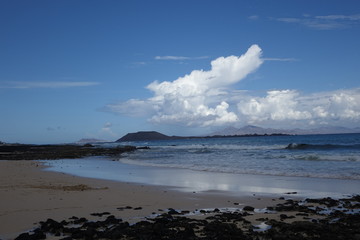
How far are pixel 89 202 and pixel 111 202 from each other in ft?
2.27

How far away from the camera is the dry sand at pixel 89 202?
851 cm

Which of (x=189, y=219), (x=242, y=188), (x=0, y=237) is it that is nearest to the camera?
(x=0, y=237)

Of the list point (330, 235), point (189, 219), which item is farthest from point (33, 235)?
point (330, 235)

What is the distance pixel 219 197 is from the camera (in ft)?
38.4

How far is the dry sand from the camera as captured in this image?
8.51 metres

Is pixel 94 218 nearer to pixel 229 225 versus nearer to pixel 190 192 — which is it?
pixel 229 225

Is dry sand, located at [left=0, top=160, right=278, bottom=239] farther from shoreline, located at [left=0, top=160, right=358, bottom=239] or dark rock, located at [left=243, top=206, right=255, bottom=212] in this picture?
dark rock, located at [left=243, top=206, right=255, bottom=212]

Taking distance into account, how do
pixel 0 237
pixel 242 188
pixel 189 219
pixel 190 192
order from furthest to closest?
pixel 242 188, pixel 190 192, pixel 189 219, pixel 0 237

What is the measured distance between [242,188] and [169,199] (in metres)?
3.82

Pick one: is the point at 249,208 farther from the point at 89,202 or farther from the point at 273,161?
the point at 273,161

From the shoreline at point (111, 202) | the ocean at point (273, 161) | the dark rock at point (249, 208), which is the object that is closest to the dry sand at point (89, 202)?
the shoreline at point (111, 202)

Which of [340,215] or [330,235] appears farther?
[340,215]

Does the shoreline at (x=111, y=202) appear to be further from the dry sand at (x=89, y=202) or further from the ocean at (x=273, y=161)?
the ocean at (x=273, y=161)

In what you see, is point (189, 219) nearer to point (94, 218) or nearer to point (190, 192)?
point (94, 218)
